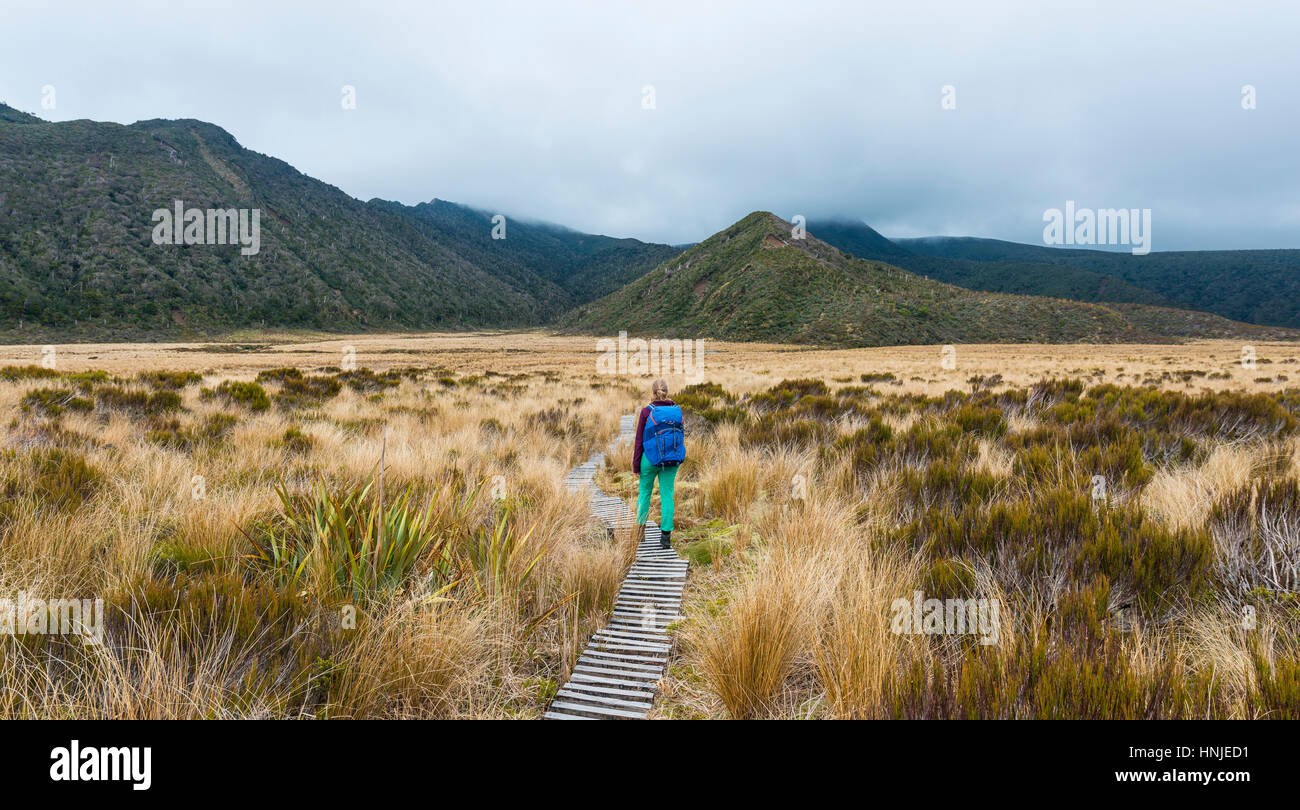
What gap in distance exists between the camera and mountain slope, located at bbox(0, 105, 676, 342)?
90.5 metres

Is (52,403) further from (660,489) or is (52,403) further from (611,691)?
(611,691)

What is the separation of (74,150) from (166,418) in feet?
544

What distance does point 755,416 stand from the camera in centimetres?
1135

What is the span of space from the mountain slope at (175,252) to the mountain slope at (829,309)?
56.5 m

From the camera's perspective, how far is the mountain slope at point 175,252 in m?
90.5

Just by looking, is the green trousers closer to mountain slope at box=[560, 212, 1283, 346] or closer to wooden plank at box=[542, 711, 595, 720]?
wooden plank at box=[542, 711, 595, 720]

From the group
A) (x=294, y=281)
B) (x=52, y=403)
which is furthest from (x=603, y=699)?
(x=294, y=281)

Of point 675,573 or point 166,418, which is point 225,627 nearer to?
point 675,573

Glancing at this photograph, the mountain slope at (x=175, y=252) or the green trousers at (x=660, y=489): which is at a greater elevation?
the mountain slope at (x=175, y=252)

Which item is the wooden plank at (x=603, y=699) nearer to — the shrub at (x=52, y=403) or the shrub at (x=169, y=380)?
the shrub at (x=52, y=403)

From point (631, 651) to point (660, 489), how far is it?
2.27m

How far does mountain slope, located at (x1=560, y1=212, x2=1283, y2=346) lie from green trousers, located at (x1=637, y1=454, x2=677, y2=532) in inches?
3375

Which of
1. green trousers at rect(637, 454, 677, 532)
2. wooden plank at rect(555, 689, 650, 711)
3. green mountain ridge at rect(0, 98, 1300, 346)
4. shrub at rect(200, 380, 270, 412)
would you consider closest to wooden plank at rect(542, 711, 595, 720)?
wooden plank at rect(555, 689, 650, 711)

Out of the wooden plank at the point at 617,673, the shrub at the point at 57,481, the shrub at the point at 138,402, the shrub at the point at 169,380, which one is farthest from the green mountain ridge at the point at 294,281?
the wooden plank at the point at 617,673
